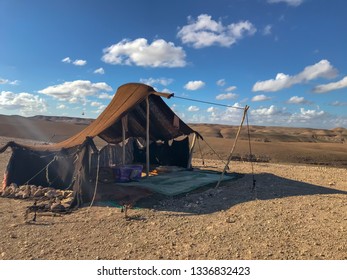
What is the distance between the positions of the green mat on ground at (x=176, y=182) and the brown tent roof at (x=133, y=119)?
2068 millimetres

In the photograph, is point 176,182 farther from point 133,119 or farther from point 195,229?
point 195,229

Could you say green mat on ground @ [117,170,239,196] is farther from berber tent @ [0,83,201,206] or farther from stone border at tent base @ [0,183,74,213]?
stone border at tent base @ [0,183,74,213]

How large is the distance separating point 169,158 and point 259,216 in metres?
8.82

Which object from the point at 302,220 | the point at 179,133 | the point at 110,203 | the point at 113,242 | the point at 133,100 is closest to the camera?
the point at 113,242

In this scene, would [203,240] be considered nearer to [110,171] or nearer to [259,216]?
[259,216]

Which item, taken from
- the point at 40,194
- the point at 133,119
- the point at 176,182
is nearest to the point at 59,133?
the point at 133,119

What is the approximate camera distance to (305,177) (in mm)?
15039

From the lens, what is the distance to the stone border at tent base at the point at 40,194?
9.35 metres

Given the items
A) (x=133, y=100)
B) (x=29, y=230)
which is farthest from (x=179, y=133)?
(x=29, y=230)

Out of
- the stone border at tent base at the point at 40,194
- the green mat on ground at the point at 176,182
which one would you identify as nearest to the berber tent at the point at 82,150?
the stone border at tent base at the point at 40,194

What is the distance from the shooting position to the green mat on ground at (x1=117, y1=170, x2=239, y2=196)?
10875mm

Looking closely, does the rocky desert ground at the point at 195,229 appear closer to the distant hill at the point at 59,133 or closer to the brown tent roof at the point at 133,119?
the brown tent roof at the point at 133,119

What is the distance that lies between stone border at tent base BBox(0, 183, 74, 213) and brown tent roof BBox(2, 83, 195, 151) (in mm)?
1543

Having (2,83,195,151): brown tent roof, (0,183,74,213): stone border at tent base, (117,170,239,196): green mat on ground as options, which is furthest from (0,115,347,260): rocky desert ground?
(2,83,195,151): brown tent roof
